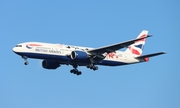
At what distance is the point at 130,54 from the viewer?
7875cm

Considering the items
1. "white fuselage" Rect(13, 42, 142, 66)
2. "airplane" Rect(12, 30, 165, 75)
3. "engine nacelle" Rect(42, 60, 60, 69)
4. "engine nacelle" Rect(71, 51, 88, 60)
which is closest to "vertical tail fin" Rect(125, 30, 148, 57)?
"airplane" Rect(12, 30, 165, 75)

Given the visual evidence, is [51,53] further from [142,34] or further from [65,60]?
[142,34]

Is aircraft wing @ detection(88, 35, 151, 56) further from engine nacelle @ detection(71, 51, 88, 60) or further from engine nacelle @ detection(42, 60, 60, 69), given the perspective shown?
engine nacelle @ detection(42, 60, 60, 69)

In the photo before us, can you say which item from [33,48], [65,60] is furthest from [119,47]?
[33,48]

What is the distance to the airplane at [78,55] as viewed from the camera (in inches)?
2717

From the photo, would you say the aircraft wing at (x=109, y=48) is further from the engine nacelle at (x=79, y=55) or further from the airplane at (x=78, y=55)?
the engine nacelle at (x=79, y=55)

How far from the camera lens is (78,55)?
70625 mm

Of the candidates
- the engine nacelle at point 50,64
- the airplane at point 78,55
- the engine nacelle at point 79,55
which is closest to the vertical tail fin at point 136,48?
the airplane at point 78,55

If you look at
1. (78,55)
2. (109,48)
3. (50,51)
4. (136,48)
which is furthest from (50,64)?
(136,48)

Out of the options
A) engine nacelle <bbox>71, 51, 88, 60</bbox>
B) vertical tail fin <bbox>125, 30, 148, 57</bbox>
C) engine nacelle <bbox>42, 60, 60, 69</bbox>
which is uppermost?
vertical tail fin <bbox>125, 30, 148, 57</bbox>

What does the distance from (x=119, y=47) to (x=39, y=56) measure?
39.4 feet

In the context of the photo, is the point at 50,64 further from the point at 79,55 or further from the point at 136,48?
the point at 136,48

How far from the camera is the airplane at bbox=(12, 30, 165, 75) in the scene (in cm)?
6900

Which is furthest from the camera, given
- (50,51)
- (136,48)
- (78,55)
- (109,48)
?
(136,48)
